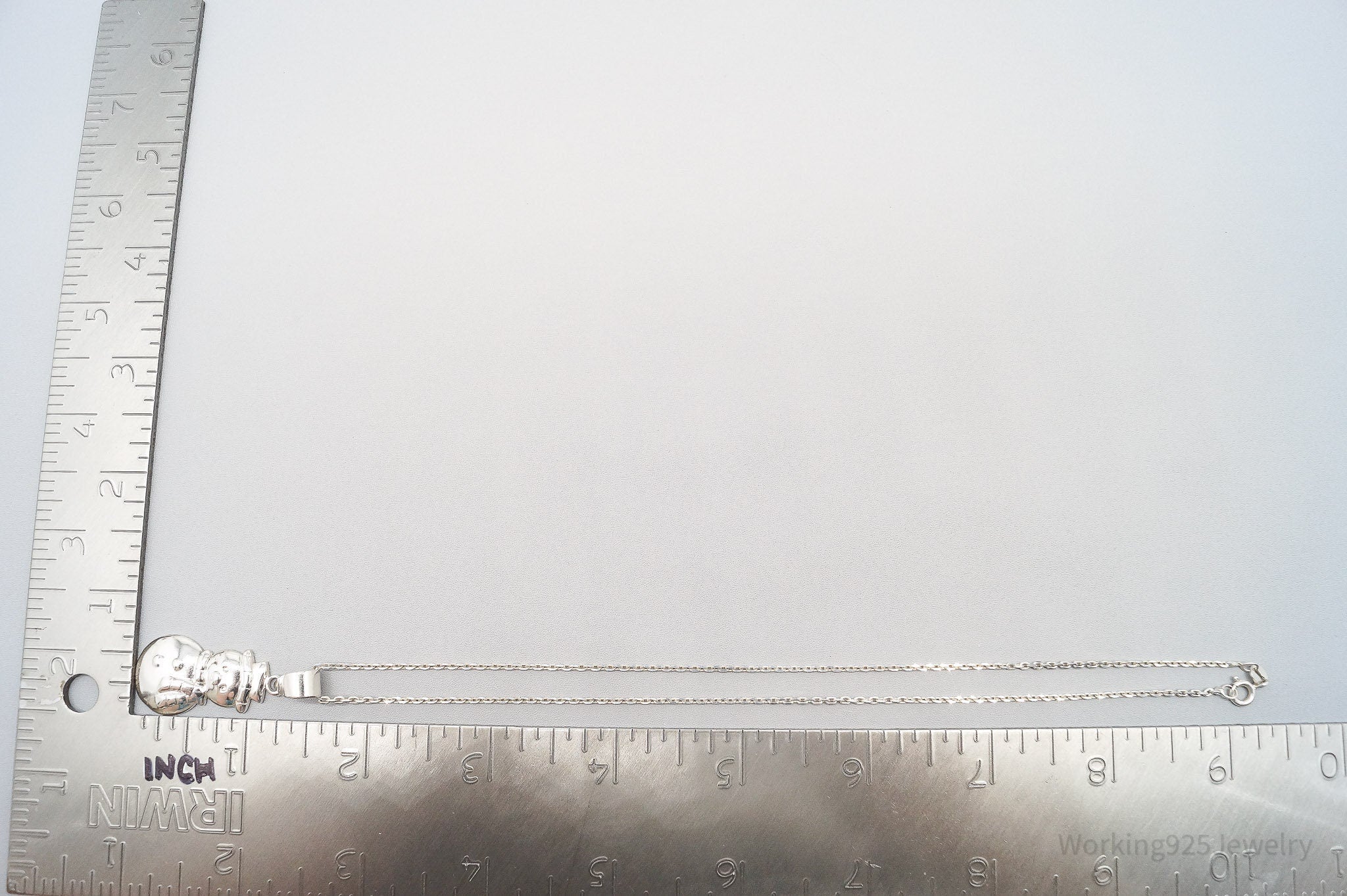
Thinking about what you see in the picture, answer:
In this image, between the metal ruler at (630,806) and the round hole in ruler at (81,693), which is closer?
the metal ruler at (630,806)

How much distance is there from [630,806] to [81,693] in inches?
54.4

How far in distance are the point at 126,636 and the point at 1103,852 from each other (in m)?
2.37

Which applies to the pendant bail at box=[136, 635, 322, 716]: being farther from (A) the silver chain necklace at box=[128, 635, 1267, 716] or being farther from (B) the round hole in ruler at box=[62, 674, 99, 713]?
(B) the round hole in ruler at box=[62, 674, 99, 713]

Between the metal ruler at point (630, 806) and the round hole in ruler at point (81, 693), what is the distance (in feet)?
0.04

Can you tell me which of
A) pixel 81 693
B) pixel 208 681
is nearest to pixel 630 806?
pixel 208 681

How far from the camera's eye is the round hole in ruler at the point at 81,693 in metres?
1.78

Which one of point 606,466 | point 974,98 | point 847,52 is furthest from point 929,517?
point 847,52

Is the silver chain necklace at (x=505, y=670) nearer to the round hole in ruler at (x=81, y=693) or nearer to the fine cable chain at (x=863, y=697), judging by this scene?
the fine cable chain at (x=863, y=697)

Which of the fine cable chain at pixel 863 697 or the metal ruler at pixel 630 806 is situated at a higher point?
the fine cable chain at pixel 863 697

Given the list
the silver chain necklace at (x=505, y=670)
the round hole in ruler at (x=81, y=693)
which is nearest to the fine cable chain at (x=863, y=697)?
the silver chain necklace at (x=505, y=670)

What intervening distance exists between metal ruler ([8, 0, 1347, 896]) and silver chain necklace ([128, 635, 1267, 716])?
7 cm

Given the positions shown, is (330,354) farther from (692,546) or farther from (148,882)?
(148,882)

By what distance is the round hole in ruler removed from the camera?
1.78 meters

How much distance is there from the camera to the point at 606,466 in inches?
72.0
